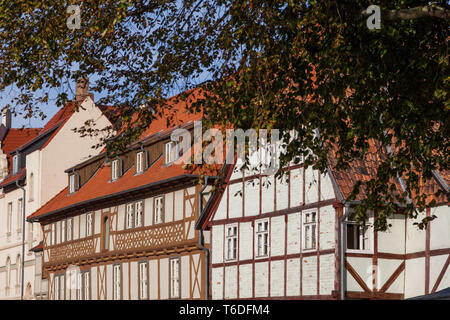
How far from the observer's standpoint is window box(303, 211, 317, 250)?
3095 cm

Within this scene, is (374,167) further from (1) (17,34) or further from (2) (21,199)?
(2) (21,199)

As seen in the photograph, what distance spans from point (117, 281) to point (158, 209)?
16.7ft

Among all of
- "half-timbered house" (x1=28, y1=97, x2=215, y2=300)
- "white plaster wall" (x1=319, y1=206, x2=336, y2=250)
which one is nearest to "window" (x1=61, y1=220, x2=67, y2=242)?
"half-timbered house" (x1=28, y1=97, x2=215, y2=300)

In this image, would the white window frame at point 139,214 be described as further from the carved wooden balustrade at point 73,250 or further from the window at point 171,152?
the carved wooden balustrade at point 73,250

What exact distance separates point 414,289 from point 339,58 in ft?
59.5

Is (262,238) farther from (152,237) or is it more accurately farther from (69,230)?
(69,230)

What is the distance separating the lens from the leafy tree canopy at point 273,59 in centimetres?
1262

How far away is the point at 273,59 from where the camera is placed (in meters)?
12.6

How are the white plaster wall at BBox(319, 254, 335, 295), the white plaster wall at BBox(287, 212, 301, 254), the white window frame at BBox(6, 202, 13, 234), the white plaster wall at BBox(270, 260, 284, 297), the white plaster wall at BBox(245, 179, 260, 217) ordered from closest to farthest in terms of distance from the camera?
the white plaster wall at BBox(319, 254, 335, 295) < the white plaster wall at BBox(287, 212, 301, 254) < the white plaster wall at BBox(270, 260, 284, 297) < the white plaster wall at BBox(245, 179, 260, 217) < the white window frame at BBox(6, 202, 13, 234)

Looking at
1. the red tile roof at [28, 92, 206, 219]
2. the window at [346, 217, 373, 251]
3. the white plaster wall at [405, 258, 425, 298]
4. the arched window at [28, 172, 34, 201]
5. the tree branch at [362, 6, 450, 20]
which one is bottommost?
the white plaster wall at [405, 258, 425, 298]

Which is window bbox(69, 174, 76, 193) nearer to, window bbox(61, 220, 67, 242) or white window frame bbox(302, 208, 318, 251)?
window bbox(61, 220, 67, 242)

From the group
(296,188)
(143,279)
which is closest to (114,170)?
(143,279)
